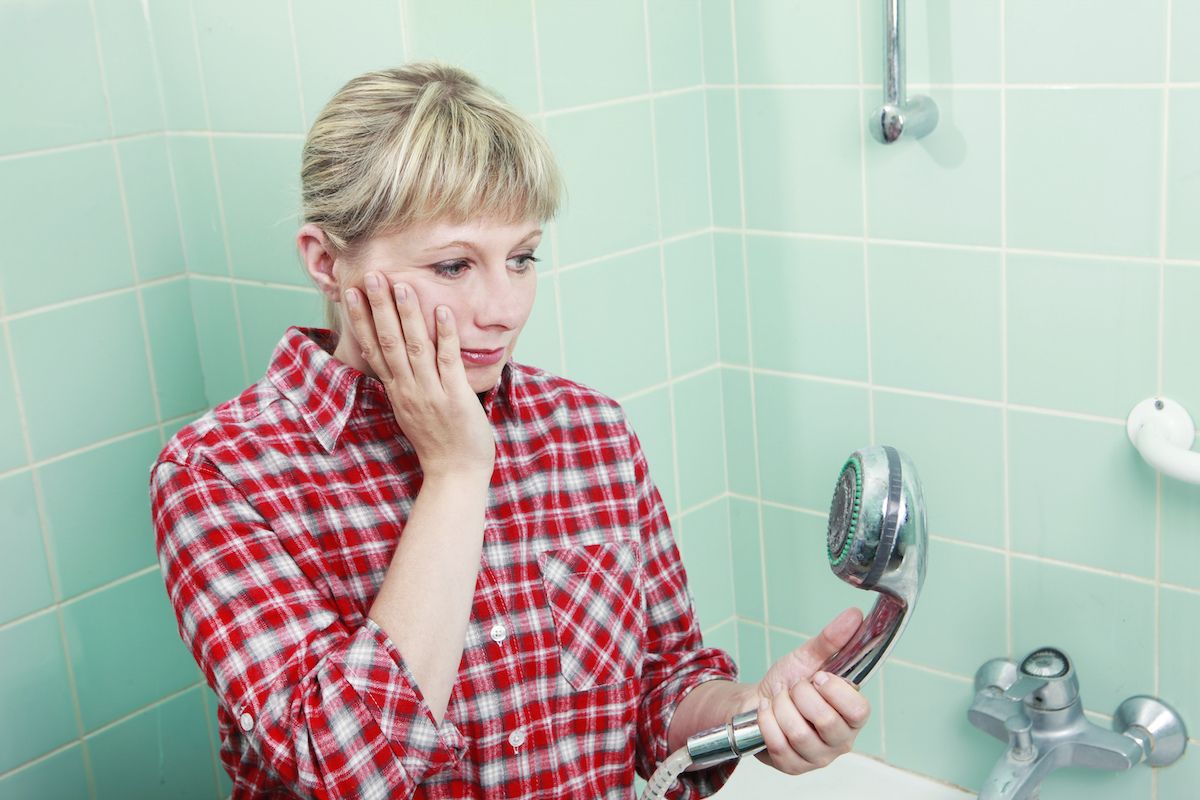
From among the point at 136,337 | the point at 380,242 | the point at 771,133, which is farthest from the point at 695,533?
the point at 380,242

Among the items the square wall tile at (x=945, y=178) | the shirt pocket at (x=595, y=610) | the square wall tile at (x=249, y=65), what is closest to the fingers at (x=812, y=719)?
the shirt pocket at (x=595, y=610)

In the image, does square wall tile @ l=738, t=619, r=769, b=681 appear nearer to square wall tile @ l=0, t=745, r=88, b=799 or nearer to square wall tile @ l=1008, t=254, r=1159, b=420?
square wall tile @ l=1008, t=254, r=1159, b=420

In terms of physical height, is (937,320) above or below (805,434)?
above

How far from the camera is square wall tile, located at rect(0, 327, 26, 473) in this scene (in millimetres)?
1354

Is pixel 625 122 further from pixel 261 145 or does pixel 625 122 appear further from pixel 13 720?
pixel 13 720

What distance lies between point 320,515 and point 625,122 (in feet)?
2.48

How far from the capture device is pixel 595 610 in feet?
3.73

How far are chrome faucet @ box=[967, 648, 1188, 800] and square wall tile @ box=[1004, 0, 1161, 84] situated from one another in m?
0.66

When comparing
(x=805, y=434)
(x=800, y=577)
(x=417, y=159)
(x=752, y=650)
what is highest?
(x=417, y=159)

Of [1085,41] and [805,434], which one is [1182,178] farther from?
[805,434]

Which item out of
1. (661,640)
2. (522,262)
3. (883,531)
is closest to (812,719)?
(883,531)

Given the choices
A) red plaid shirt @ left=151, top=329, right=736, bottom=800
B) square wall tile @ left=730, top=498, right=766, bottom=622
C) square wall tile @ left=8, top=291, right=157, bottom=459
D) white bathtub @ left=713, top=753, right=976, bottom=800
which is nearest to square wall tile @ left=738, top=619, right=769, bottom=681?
square wall tile @ left=730, top=498, right=766, bottom=622

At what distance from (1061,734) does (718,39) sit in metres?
0.96

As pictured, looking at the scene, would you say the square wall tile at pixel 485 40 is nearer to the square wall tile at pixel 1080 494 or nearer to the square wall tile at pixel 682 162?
the square wall tile at pixel 682 162
